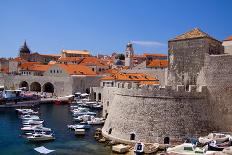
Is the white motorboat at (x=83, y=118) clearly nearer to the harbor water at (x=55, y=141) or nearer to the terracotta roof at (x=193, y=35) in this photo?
the harbor water at (x=55, y=141)

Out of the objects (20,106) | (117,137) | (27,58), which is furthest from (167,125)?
(27,58)

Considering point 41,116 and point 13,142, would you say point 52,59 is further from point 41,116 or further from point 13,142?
point 13,142

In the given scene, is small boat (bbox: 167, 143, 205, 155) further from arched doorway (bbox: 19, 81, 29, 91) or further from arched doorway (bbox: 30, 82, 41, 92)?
arched doorway (bbox: 19, 81, 29, 91)

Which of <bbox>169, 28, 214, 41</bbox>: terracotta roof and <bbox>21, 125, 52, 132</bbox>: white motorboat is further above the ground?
<bbox>169, 28, 214, 41</bbox>: terracotta roof

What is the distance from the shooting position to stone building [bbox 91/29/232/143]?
2806cm

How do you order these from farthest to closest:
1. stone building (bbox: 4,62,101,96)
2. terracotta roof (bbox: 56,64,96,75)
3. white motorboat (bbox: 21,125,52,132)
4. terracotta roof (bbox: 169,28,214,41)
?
terracotta roof (bbox: 56,64,96,75) < stone building (bbox: 4,62,101,96) < white motorboat (bbox: 21,125,52,132) < terracotta roof (bbox: 169,28,214,41)

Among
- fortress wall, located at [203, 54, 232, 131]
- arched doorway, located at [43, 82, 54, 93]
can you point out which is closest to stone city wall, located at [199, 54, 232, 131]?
fortress wall, located at [203, 54, 232, 131]

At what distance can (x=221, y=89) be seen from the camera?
29.4 meters

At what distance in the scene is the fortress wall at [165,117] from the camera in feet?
91.6

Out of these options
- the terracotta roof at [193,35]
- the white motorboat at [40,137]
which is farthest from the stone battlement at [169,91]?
the white motorboat at [40,137]

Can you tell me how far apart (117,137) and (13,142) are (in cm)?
942

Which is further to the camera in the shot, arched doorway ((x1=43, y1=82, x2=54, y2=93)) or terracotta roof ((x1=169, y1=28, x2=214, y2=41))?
arched doorway ((x1=43, y1=82, x2=54, y2=93))

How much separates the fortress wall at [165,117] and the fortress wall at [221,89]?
1109 millimetres

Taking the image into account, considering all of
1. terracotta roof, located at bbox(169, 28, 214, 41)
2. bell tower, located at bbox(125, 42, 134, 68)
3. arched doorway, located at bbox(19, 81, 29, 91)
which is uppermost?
bell tower, located at bbox(125, 42, 134, 68)
